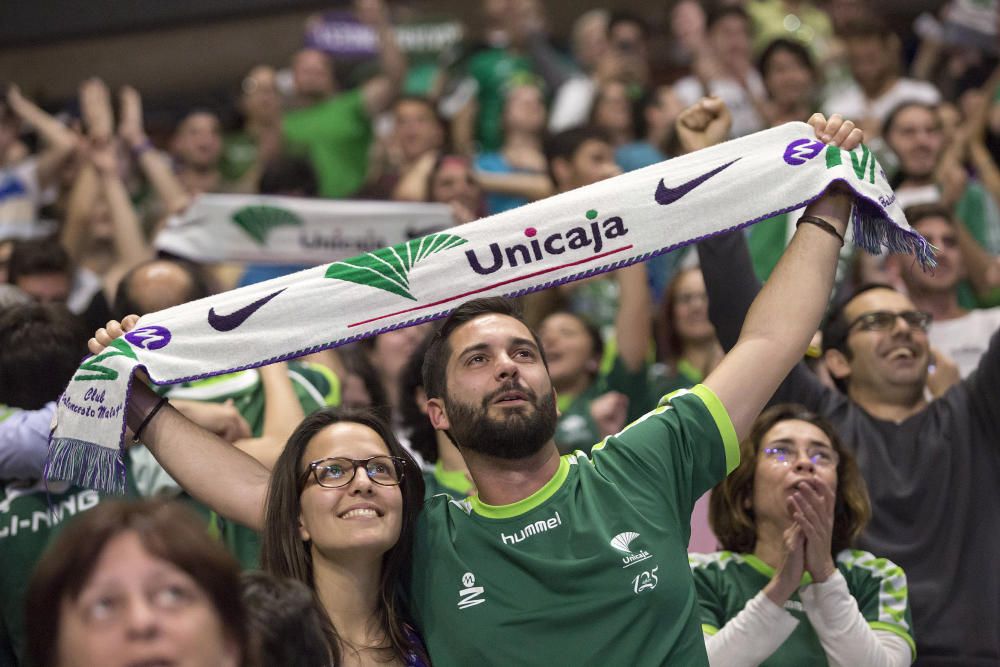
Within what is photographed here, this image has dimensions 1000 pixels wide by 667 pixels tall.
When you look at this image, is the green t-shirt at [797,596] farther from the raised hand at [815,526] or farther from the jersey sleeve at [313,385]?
the jersey sleeve at [313,385]

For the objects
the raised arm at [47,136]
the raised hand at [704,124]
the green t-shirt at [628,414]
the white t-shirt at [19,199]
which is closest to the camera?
the raised hand at [704,124]

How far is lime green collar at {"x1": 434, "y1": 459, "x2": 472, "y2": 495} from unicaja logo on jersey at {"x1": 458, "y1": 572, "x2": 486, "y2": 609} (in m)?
1.07

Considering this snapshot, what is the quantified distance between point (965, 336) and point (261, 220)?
10.9ft

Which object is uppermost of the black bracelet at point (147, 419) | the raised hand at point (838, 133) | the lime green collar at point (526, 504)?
the raised hand at point (838, 133)

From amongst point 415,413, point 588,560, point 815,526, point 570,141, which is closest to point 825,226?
point 815,526

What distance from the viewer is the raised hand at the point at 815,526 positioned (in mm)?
3654

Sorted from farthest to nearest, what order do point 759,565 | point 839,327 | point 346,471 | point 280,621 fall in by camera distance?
1. point 839,327
2. point 759,565
3. point 346,471
4. point 280,621

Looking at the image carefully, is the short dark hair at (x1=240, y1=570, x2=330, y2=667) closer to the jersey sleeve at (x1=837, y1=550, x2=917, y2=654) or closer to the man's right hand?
the man's right hand

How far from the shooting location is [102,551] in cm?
244

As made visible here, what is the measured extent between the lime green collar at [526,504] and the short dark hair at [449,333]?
0.32m

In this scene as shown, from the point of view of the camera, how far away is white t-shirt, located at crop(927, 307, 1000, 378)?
5379mm

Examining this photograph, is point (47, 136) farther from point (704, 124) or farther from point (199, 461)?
point (704, 124)

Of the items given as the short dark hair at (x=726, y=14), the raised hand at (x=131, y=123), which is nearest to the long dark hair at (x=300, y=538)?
the raised hand at (x=131, y=123)

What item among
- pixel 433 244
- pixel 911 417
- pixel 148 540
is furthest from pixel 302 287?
pixel 911 417
